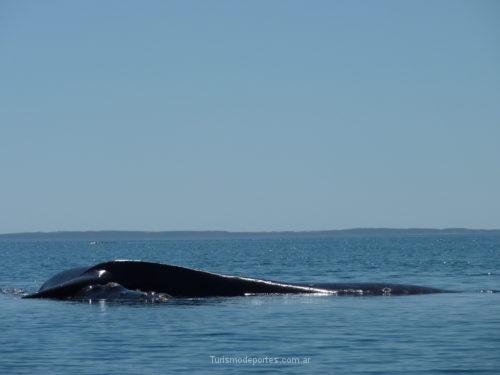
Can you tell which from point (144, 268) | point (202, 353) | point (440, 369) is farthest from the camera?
point (144, 268)

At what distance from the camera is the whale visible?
2402cm

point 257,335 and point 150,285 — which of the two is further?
point 150,285

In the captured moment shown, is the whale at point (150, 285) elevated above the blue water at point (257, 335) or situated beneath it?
elevated above

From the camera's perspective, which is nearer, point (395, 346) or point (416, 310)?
point (395, 346)

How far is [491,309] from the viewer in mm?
22172

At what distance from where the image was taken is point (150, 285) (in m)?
24.4

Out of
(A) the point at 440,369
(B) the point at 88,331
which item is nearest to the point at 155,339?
(B) the point at 88,331

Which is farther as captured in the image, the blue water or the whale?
the whale

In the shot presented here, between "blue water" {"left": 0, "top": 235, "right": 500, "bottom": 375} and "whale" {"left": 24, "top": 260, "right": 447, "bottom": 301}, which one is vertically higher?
"whale" {"left": 24, "top": 260, "right": 447, "bottom": 301}

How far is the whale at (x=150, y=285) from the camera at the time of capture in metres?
24.0

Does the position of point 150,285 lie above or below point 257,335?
above

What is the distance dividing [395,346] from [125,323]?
5417mm

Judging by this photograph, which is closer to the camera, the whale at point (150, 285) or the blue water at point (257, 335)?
the blue water at point (257, 335)

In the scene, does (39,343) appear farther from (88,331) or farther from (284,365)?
(284,365)
